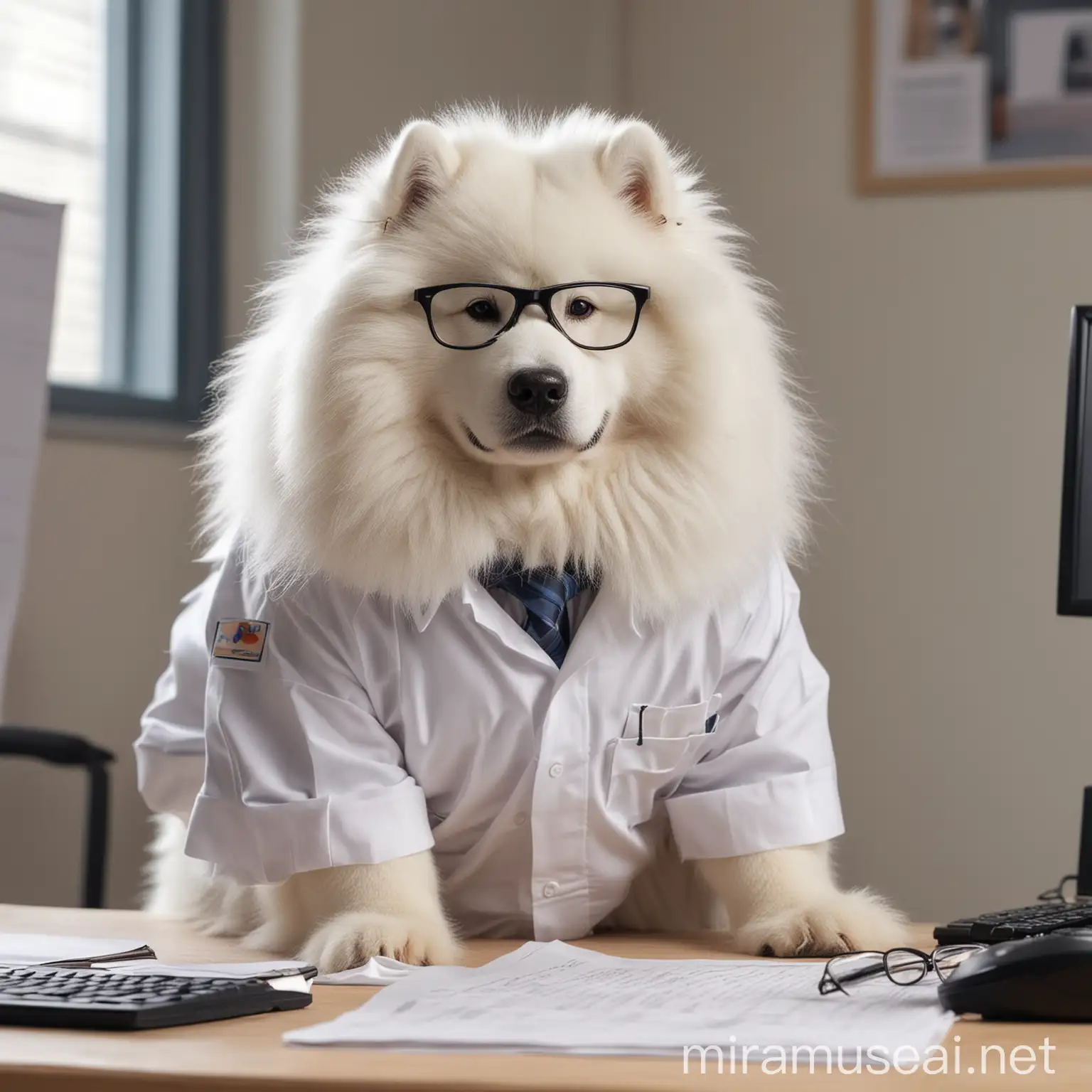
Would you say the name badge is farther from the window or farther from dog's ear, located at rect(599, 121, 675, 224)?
the window

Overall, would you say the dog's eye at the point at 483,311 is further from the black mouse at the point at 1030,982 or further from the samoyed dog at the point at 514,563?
the black mouse at the point at 1030,982

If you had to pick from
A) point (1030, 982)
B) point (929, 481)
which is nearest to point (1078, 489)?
point (1030, 982)

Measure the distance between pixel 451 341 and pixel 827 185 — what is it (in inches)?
96.0

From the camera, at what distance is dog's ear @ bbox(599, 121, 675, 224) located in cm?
146

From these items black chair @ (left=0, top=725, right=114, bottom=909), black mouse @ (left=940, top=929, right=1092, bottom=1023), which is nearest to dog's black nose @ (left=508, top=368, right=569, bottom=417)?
black mouse @ (left=940, top=929, right=1092, bottom=1023)

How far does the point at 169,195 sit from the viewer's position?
2.95 metres

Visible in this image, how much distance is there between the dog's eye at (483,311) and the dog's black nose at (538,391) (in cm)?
9

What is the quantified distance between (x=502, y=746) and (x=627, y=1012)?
0.45 meters

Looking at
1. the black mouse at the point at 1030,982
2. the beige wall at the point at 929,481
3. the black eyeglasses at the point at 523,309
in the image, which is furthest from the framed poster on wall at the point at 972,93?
the black mouse at the point at 1030,982

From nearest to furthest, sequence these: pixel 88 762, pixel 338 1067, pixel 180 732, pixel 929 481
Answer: pixel 338 1067
pixel 180 732
pixel 88 762
pixel 929 481

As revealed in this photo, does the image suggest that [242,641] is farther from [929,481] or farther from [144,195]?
[929,481]

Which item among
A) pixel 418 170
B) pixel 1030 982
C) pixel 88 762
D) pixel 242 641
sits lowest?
pixel 88 762

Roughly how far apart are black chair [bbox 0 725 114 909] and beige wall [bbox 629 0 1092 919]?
1.92 meters

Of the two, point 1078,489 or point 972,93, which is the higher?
point 972,93
